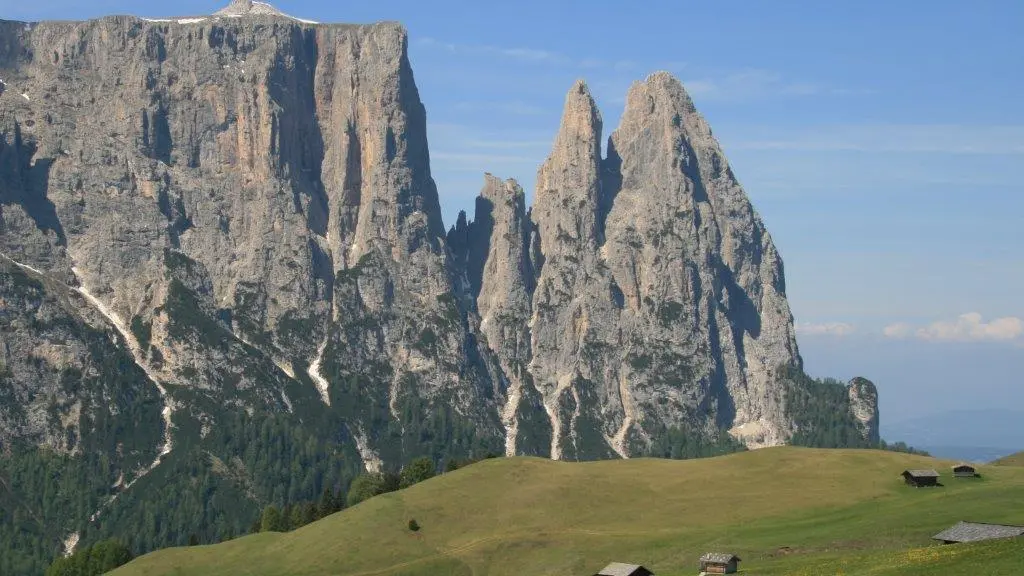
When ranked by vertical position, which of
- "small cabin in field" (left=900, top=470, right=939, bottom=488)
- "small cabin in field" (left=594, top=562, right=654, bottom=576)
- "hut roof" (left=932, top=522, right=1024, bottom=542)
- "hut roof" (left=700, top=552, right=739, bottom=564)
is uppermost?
"small cabin in field" (left=900, top=470, right=939, bottom=488)

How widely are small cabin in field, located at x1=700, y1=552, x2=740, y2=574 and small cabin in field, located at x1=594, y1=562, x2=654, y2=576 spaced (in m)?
5.65

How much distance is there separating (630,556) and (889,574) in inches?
1941

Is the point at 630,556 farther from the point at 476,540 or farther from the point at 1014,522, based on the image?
the point at 1014,522

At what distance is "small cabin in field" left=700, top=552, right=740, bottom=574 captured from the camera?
493ft

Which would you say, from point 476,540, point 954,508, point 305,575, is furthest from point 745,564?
point 305,575

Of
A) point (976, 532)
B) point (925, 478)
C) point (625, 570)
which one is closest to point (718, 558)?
point (625, 570)

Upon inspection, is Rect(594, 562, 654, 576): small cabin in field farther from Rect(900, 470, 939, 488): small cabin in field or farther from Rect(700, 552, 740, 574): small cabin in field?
Rect(900, 470, 939, 488): small cabin in field

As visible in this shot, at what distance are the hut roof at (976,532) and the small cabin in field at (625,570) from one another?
99.8 ft

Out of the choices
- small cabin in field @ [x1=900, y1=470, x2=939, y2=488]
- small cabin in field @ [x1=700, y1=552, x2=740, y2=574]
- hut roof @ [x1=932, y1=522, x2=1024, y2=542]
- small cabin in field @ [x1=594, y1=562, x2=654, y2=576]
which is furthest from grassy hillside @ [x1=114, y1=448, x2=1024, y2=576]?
small cabin in field @ [x1=594, y1=562, x2=654, y2=576]

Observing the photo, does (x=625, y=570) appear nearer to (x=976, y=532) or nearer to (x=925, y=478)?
(x=976, y=532)

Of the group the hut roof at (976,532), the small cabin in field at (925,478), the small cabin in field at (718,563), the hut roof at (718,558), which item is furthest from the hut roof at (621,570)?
the small cabin in field at (925,478)

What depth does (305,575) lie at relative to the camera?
185250 mm

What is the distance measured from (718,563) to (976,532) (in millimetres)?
25734

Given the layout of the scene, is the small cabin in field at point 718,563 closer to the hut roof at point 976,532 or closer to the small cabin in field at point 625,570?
the small cabin in field at point 625,570
